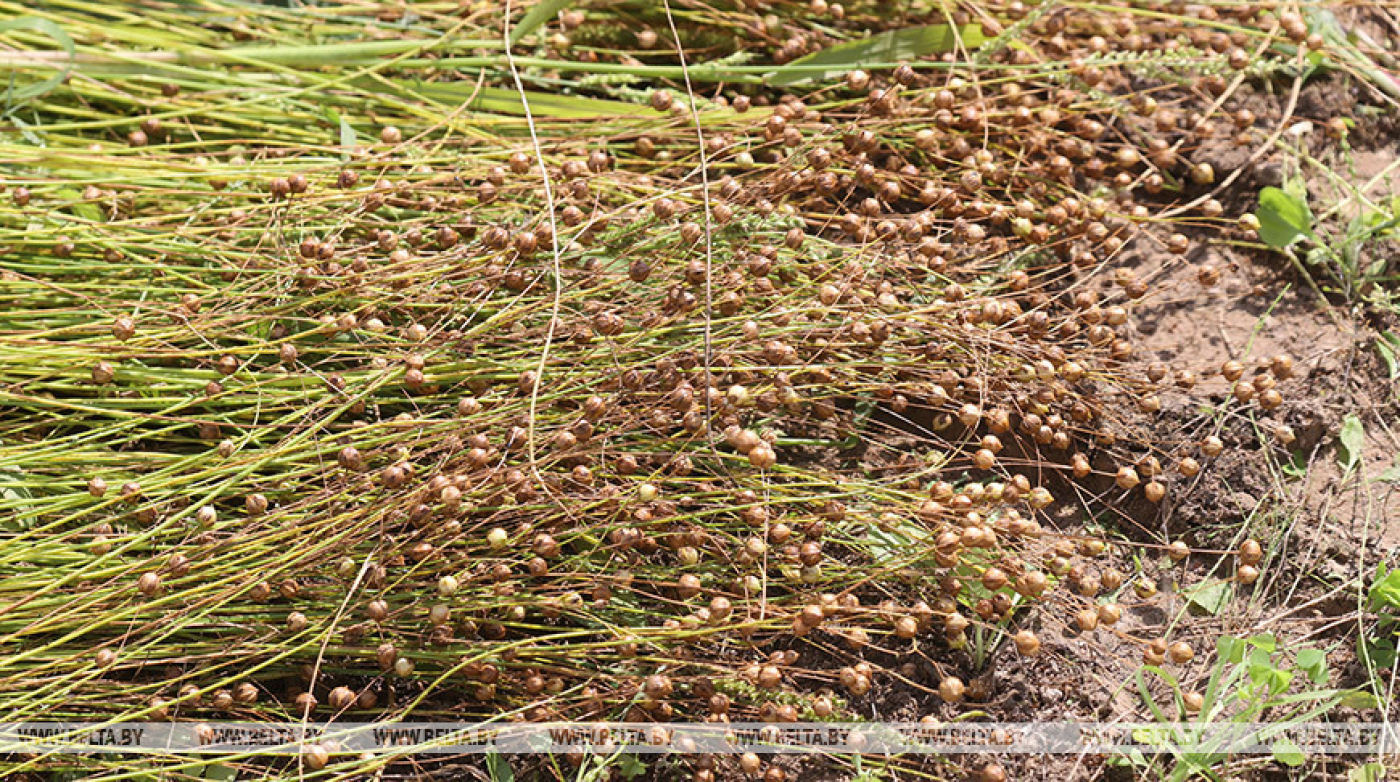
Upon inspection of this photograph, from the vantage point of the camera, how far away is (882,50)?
7.92 ft

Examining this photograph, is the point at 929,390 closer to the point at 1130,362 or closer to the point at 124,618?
the point at 1130,362

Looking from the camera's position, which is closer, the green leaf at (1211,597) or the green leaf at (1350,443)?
the green leaf at (1211,597)

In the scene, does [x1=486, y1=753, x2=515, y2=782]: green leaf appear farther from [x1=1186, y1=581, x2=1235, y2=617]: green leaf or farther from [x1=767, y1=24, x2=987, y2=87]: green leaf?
[x1=767, y1=24, x2=987, y2=87]: green leaf

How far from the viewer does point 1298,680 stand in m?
1.80

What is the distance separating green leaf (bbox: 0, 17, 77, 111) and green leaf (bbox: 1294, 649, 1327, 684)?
2.71m

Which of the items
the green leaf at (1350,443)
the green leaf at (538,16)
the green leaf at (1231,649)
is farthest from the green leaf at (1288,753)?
the green leaf at (538,16)

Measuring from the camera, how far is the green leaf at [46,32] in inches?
90.7

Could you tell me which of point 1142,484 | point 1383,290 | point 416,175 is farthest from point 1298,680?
point 416,175

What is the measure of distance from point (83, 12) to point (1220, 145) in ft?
9.22

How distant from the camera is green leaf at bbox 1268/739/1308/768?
1658 mm

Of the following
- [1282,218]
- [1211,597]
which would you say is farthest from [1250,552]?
[1282,218]

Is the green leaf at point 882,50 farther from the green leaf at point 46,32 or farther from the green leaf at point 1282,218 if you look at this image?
the green leaf at point 46,32

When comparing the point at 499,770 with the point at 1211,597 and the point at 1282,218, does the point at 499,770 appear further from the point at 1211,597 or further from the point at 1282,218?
the point at 1282,218

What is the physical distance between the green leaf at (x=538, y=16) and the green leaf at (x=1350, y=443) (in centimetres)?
183
